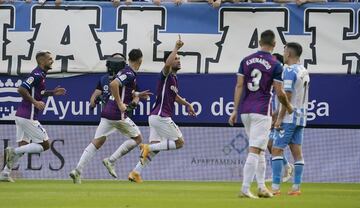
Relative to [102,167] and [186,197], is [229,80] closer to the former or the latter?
[102,167]

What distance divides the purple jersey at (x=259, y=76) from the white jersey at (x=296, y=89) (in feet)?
A: 3.92

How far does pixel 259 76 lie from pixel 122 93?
18.7 feet

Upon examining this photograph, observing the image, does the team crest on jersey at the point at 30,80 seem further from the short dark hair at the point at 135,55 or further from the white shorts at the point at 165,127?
the white shorts at the point at 165,127

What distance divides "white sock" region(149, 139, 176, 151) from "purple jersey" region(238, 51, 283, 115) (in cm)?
490

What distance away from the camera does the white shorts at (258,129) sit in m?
15.3

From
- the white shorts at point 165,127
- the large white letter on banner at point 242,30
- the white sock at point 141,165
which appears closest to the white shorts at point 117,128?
the white shorts at point 165,127

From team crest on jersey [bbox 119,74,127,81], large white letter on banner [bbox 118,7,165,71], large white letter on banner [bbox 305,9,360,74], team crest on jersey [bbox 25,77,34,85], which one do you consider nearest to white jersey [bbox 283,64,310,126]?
team crest on jersey [bbox 119,74,127,81]

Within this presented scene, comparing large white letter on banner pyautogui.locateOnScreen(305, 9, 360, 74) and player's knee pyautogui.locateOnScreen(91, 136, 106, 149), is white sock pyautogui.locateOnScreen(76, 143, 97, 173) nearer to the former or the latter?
player's knee pyautogui.locateOnScreen(91, 136, 106, 149)

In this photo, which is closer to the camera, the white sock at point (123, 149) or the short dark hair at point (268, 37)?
the short dark hair at point (268, 37)

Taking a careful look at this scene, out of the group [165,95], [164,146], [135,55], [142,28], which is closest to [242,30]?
[142,28]

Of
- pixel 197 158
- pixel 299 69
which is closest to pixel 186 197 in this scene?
pixel 299 69

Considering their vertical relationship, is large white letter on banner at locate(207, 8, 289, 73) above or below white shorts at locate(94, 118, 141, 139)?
above

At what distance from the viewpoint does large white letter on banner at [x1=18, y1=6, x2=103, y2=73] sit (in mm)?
22062

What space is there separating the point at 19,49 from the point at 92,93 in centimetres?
175
